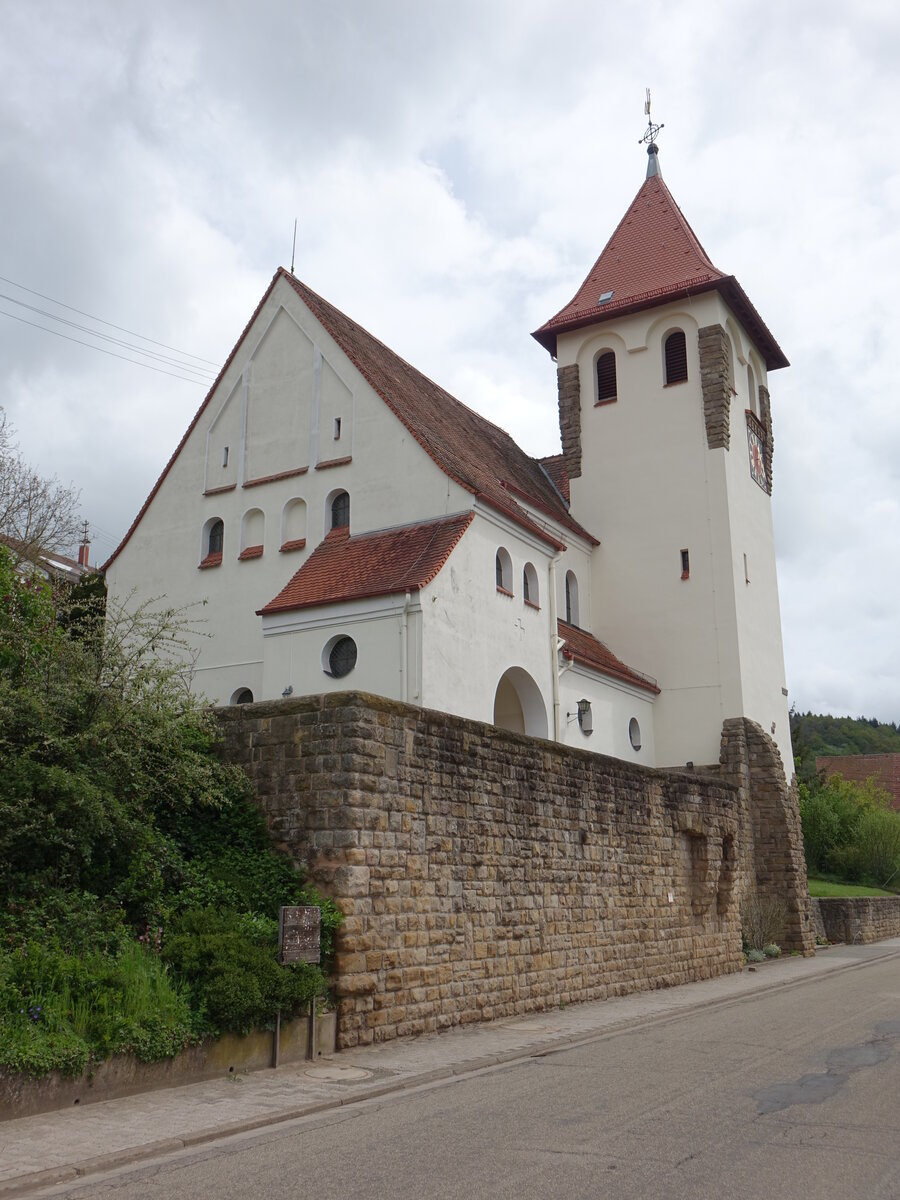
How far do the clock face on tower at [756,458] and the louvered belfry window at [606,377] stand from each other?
4021 millimetres

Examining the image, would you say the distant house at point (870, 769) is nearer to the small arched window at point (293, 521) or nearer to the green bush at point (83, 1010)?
the small arched window at point (293, 521)

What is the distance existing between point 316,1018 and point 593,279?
27.3 m

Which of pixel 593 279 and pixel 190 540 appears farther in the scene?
pixel 593 279

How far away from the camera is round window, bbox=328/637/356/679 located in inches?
753

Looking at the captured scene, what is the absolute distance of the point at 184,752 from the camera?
38.0 feet

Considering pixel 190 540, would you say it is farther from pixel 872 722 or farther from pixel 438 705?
pixel 872 722

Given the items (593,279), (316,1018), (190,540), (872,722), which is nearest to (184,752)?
(316,1018)

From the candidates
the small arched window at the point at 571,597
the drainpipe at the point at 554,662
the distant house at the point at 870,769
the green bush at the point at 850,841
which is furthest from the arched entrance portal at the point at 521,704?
the distant house at the point at 870,769

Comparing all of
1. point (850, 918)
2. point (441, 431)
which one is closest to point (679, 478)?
point (441, 431)

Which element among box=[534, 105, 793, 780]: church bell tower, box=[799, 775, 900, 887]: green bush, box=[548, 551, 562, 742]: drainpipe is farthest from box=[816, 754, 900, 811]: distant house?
box=[548, 551, 562, 742]: drainpipe

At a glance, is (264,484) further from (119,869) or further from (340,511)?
(119,869)

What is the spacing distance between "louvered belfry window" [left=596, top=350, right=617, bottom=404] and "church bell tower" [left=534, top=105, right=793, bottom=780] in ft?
0.15

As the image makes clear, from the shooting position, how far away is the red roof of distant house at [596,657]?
77.8 ft

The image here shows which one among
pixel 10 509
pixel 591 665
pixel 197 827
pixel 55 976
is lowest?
pixel 55 976
